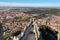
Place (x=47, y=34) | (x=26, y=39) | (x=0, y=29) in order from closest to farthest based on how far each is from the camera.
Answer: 1. (x=0, y=29)
2. (x=26, y=39)
3. (x=47, y=34)

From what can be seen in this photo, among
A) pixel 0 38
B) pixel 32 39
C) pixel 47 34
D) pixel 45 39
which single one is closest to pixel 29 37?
pixel 32 39

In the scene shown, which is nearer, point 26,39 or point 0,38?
point 0,38

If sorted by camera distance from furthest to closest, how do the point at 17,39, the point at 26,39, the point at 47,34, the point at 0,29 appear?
the point at 47,34 < the point at 26,39 < the point at 17,39 < the point at 0,29

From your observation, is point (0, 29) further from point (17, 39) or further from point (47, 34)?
point (47, 34)

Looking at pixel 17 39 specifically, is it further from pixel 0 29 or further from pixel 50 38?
pixel 50 38

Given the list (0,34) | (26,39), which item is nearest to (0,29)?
(0,34)

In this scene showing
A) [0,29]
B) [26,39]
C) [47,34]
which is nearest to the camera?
[0,29]

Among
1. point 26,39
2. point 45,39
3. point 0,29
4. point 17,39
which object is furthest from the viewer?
point 45,39

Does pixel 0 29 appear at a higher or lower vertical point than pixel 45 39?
higher

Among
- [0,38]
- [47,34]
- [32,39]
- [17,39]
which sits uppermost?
[0,38]
